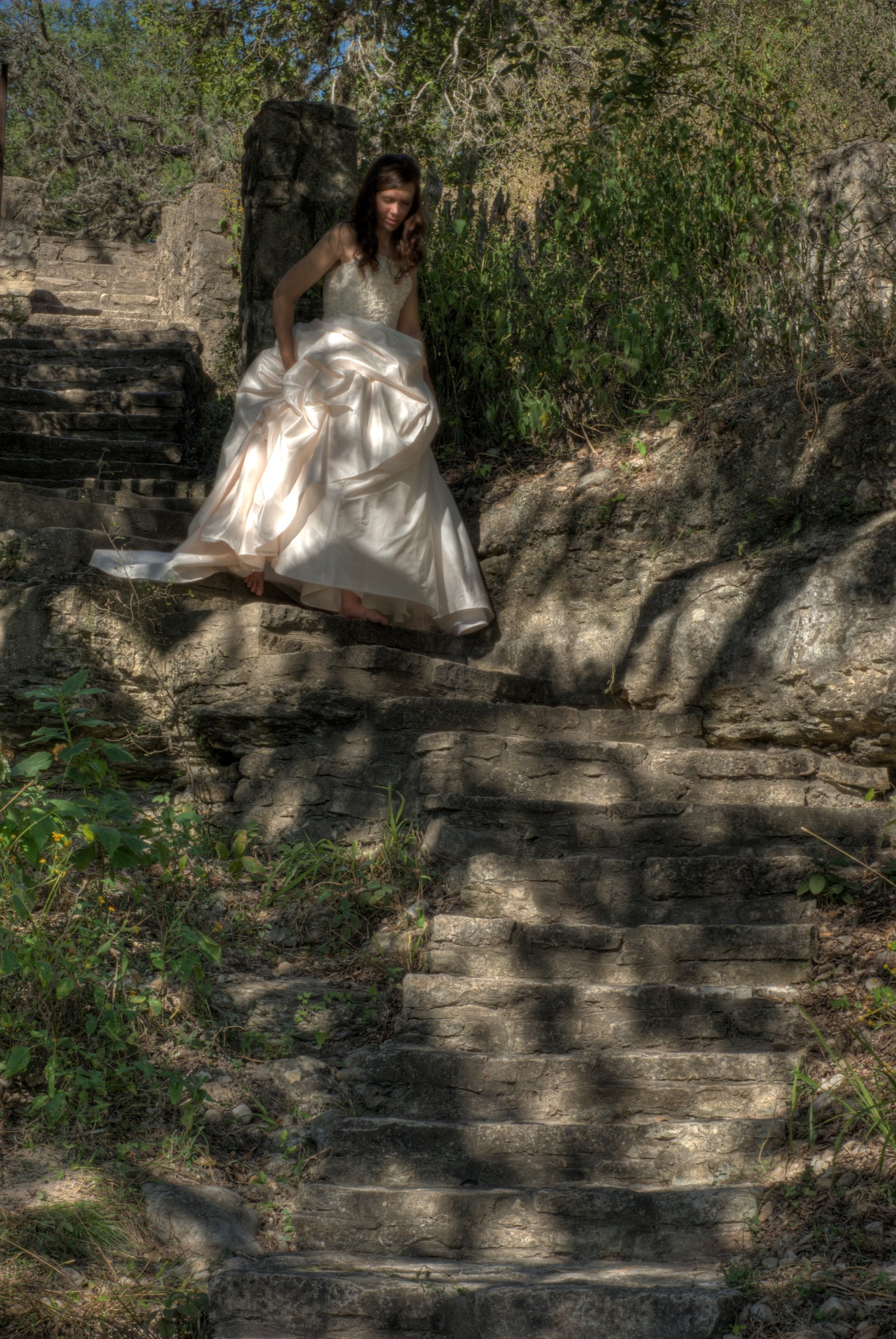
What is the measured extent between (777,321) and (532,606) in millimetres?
1606

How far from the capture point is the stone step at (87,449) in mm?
7227

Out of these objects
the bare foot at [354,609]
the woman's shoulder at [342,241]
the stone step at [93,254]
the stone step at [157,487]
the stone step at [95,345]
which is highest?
the woman's shoulder at [342,241]

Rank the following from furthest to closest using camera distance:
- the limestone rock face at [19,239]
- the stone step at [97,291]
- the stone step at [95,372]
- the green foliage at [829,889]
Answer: the stone step at [97,291], the limestone rock face at [19,239], the stone step at [95,372], the green foliage at [829,889]

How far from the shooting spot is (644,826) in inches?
146

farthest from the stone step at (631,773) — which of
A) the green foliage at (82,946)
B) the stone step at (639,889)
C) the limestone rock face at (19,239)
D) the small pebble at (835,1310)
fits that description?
the limestone rock face at (19,239)

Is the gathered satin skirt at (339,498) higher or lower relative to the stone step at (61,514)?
higher

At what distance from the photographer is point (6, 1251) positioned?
231cm

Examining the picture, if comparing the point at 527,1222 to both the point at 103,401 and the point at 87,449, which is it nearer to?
the point at 87,449

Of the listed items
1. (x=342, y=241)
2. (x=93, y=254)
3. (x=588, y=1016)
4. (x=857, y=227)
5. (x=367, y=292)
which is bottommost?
(x=588, y=1016)

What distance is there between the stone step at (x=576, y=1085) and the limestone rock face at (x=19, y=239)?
30.8 feet

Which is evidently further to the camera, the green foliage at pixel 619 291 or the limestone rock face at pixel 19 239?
the limestone rock face at pixel 19 239

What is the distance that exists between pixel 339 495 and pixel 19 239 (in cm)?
→ 840

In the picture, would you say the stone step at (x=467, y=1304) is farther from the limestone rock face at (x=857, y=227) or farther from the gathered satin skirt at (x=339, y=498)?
the limestone rock face at (x=857, y=227)

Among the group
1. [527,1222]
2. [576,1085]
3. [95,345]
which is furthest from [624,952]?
[95,345]
